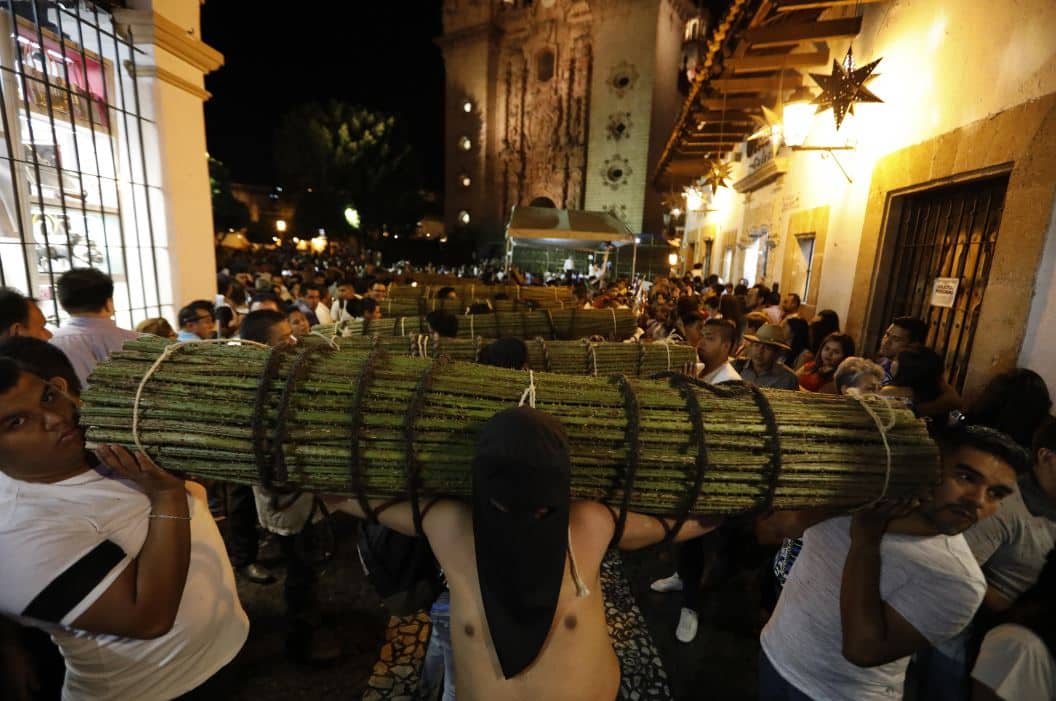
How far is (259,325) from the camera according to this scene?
3.29m

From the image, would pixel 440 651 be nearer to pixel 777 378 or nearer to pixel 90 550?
Answer: pixel 90 550

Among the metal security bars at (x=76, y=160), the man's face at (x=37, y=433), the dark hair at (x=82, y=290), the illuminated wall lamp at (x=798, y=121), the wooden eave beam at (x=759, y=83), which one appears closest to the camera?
the man's face at (x=37, y=433)

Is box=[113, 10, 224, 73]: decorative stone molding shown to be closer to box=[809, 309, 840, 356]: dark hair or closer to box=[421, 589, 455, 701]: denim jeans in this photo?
box=[421, 589, 455, 701]: denim jeans

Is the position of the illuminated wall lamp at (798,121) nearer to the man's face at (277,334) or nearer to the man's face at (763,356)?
the man's face at (763,356)

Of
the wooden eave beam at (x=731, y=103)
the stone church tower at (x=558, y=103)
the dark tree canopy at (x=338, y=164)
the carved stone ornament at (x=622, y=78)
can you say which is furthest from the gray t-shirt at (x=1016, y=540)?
the dark tree canopy at (x=338, y=164)

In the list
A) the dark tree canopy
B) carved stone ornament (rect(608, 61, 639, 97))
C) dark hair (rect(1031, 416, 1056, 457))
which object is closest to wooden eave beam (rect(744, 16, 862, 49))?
dark hair (rect(1031, 416, 1056, 457))

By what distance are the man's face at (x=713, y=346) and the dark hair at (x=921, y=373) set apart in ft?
3.66

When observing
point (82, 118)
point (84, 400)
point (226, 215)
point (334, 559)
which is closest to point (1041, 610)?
point (84, 400)

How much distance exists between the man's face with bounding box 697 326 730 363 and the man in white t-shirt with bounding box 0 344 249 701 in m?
3.17

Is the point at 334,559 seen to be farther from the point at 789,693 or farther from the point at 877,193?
the point at 877,193

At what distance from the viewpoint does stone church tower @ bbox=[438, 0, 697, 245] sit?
2383cm

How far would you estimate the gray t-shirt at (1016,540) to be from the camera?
186cm

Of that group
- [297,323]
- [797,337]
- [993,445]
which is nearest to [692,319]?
[797,337]

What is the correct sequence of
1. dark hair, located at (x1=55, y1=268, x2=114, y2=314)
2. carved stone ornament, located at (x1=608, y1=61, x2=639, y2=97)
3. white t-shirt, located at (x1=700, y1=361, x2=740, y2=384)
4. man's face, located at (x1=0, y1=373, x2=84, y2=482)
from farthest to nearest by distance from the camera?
1. carved stone ornament, located at (x1=608, y1=61, x2=639, y2=97)
2. white t-shirt, located at (x1=700, y1=361, x2=740, y2=384)
3. dark hair, located at (x1=55, y1=268, x2=114, y2=314)
4. man's face, located at (x1=0, y1=373, x2=84, y2=482)
